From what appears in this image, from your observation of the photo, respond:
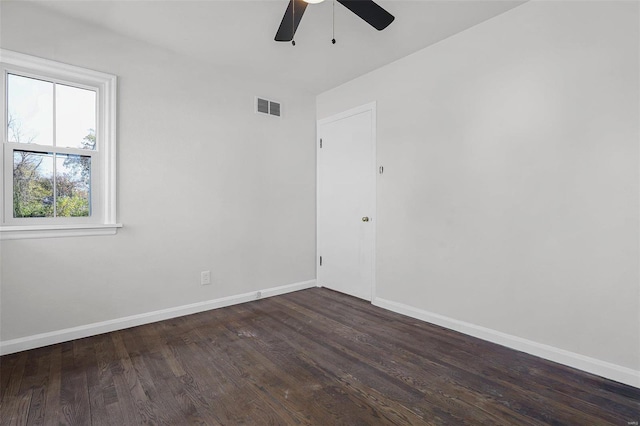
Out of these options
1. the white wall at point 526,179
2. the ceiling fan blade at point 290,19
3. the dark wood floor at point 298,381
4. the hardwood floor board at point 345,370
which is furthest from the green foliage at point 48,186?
the white wall at point 526,179

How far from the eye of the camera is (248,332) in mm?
2729

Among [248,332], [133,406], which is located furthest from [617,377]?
[133,406]

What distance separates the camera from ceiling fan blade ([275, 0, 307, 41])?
6.48 feet

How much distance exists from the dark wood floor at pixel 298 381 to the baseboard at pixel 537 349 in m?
0.07

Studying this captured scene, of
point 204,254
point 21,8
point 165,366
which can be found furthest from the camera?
point 204,254

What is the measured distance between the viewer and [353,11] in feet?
6.50

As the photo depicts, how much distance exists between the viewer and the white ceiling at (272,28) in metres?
2.35

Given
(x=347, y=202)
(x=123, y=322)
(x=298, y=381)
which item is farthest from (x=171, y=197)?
(x=298, y=381)

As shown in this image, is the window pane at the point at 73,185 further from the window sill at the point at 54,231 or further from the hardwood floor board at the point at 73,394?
the hardwood floor board at the point at 73,394

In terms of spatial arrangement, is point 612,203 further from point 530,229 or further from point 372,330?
point 372,330

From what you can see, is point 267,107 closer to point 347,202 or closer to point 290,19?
point 347,202

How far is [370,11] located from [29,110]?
8.79 feet

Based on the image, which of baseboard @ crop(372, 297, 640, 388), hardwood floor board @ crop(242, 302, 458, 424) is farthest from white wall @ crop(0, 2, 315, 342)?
baseboard @ crop(372, 297, 640, 388)

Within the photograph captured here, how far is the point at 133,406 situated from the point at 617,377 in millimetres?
2903
